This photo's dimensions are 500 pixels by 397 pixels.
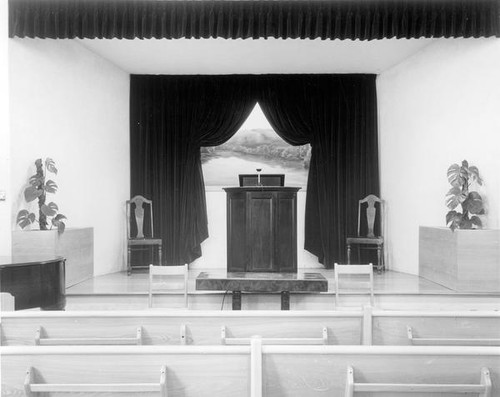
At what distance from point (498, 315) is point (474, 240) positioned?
3.04 metres

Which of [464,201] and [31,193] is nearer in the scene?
[31,193]

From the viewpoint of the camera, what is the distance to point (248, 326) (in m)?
2.08

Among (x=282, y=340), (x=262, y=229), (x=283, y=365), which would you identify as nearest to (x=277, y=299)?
(x=262, y=229)

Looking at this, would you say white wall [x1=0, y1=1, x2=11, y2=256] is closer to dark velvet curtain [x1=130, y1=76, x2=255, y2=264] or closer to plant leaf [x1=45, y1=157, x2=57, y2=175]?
plant leaf [x1=45, y1=157, x2=57, y2=175]

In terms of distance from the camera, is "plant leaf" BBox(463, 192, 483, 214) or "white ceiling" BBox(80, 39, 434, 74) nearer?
"plant leaf" BBox(463, 192, 483, 214)

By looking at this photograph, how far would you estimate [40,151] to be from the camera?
5465 mm

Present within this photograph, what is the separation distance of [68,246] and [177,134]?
2.63 meters

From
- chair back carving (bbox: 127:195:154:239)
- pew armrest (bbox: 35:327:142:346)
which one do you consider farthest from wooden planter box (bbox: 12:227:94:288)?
pew armrest (bbox: 35:327:142:346)

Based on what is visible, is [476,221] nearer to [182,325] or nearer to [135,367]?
[182,325]

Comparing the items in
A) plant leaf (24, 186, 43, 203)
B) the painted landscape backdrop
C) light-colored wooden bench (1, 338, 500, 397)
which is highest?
the painted landscape backdrop

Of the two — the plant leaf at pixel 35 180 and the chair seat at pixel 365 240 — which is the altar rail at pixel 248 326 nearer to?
the plant leaf at pixel 35 180

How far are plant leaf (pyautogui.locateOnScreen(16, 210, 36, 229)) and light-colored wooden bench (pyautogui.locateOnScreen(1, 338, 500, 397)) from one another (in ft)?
12.1

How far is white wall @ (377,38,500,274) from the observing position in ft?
17.3

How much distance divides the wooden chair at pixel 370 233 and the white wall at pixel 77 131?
3361 mm
